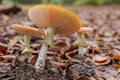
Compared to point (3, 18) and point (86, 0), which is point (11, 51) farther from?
point (86, 0)

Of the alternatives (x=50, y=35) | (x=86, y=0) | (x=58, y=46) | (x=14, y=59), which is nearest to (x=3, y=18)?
(x=58, y=46)

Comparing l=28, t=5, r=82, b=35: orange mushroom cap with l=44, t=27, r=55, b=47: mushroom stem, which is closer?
l=28, t=5, r=82, b=35: orange mushroom cap

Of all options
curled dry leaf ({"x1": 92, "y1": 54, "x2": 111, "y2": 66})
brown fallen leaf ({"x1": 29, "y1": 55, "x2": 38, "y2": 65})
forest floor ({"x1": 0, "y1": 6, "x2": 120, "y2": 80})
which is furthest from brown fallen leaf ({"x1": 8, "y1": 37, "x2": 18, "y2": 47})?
curled dry leaf ({"x1": 92, "y1": 54, "x2": 111, "y2": 66})

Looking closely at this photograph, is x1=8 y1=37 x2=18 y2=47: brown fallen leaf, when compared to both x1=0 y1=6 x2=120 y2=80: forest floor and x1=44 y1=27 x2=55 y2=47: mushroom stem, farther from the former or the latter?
x1=44 y1=27 x2=55 y2=47: mushroom stem

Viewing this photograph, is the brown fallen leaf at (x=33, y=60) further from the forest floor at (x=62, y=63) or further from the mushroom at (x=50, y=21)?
the mushroom at (x=50, y=21)

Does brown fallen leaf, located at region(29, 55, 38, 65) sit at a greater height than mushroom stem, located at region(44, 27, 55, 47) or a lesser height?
lesser

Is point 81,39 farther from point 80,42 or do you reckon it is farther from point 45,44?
point 45,44

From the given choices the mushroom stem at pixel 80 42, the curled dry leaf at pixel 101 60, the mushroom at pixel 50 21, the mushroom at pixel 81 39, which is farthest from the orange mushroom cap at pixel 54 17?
the curled dry leaf at pixel 101 60

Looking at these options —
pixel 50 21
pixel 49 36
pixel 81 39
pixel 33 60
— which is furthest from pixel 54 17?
pixel 81 39

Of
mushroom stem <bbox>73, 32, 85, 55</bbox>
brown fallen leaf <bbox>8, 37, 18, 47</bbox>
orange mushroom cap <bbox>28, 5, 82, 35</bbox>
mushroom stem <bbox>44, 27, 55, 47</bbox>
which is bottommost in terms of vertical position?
brown fallen leaf <bbox>8, 37, 18, 47</bbox>
